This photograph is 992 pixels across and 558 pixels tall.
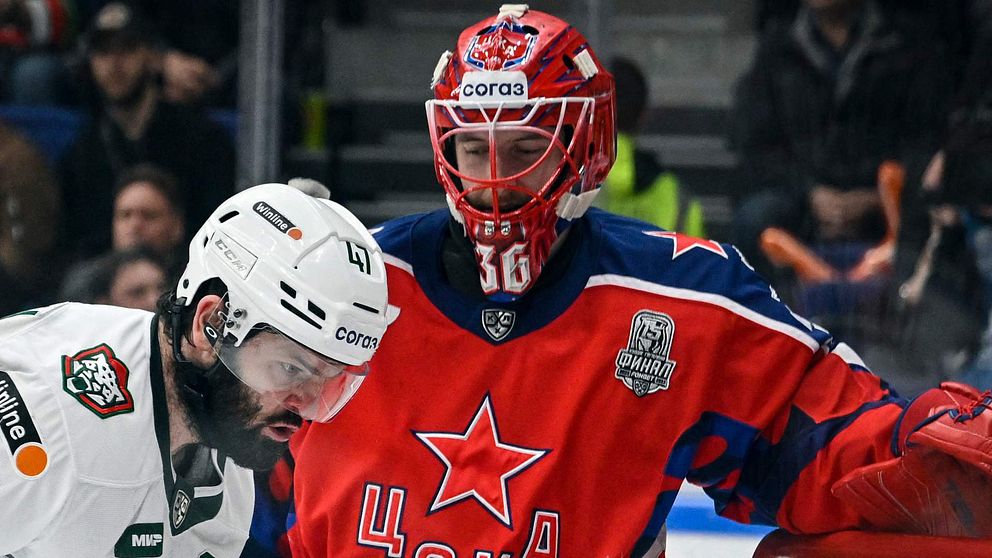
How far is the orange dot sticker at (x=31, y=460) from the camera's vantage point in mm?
1626

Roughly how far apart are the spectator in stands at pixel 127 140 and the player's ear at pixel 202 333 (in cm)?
212

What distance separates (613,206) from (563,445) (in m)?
1.86

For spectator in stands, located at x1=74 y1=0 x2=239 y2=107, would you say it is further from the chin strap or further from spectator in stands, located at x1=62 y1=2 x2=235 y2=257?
the chin strap

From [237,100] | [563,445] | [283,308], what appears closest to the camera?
[283,308]

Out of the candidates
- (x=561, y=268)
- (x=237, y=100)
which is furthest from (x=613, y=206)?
(x=561, y=268)

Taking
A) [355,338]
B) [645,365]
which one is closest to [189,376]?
[355,338]

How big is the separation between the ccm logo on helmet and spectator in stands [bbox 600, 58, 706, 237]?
2018 millimetres

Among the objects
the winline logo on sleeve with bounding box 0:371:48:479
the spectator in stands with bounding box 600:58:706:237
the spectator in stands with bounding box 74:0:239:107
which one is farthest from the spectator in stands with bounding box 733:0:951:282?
the winline logo on sleeve with bounding box 0:371:48:479

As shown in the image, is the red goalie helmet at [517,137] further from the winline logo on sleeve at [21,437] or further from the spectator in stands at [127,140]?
the spectator in stands at [127,140]

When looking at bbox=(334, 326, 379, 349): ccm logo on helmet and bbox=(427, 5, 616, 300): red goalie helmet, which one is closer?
bbox=(334, 326, 379, 349): ccm logo on helmet

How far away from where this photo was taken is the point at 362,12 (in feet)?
14.8

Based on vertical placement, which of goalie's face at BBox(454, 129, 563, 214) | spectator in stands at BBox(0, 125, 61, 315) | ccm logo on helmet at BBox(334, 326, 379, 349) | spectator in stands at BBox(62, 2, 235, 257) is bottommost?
spectator in stands at BBox(0, 125, 61, 315)

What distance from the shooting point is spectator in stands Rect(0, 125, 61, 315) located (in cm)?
395

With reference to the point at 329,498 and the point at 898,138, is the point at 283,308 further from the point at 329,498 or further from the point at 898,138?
the point at 898,138
